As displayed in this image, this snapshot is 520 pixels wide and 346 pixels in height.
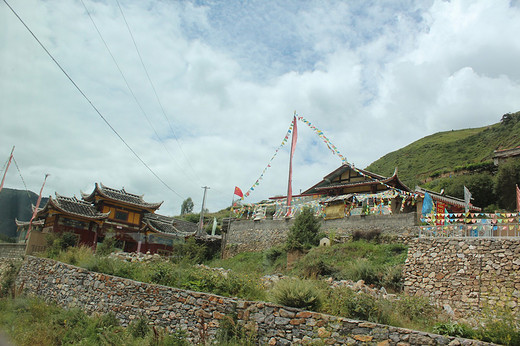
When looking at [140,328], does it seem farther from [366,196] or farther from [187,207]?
[187,207]

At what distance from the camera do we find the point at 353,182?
31.6 meters

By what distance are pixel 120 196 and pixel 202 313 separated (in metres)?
24.6

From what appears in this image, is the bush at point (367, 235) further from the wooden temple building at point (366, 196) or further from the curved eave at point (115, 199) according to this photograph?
the curved eave at point (115, 199)

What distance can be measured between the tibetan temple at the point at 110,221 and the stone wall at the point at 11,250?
8.13ft

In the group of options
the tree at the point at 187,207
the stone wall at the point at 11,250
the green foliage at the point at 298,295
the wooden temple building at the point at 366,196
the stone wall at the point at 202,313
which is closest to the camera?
the stone wall at the point at 202,313

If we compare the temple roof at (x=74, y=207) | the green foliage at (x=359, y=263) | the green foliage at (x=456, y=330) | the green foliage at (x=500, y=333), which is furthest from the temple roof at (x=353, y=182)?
the green foliage at (x=500, y=333)

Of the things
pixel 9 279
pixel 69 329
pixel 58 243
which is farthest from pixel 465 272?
pixel 9 279

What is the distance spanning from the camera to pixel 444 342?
22.7ft

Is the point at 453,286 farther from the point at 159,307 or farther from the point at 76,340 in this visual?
the point at 76,340

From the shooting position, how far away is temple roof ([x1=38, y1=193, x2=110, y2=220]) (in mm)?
26428

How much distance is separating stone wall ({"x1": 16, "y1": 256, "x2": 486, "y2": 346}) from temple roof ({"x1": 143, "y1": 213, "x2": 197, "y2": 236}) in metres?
17.1

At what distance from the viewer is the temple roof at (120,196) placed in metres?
30.6

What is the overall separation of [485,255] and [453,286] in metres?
1.63

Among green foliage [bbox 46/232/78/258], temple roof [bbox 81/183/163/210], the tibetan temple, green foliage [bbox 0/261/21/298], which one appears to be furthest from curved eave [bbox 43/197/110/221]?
green foliage [bbox 0/261/21/298]
